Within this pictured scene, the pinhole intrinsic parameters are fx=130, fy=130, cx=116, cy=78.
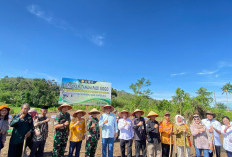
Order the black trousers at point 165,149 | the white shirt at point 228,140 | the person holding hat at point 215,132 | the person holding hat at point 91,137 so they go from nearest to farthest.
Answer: the white shirt at point 228,140, the person holding hat at point 91,137, the person holding hat at point 215,132, the black trousers at point 165,149

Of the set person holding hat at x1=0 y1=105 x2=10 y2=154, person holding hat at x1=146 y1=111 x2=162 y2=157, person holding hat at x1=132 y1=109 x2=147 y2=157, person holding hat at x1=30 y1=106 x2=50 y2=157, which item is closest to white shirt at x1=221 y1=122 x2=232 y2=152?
person holding hat at x1=146 y1=111 x2=162 y2=157

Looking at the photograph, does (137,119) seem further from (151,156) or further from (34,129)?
(34,129)

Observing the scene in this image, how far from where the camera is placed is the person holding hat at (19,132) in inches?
118

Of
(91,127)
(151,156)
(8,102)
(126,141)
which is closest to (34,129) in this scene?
(91,127)

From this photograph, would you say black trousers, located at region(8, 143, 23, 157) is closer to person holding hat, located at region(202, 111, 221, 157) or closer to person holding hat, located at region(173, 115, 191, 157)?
person holding hat, located at region(173, 115, 191, 157)

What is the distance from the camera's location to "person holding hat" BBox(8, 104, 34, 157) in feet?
9.81

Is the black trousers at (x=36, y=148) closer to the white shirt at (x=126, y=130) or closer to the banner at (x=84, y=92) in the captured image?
the white shirt at (x=126, y=130)

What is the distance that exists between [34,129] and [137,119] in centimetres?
295

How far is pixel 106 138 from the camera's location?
3.92m

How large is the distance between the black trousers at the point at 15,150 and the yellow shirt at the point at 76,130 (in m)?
1.14

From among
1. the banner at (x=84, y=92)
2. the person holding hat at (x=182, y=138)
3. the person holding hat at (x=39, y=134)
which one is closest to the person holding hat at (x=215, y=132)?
the person holding hat at (x=182, y=138)

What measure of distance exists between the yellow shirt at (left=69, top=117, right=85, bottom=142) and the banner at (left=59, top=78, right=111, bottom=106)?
6649 millimetres

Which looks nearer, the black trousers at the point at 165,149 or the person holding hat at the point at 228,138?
the person holding hat at the point at 228,138

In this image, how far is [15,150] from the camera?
9.89 ft
